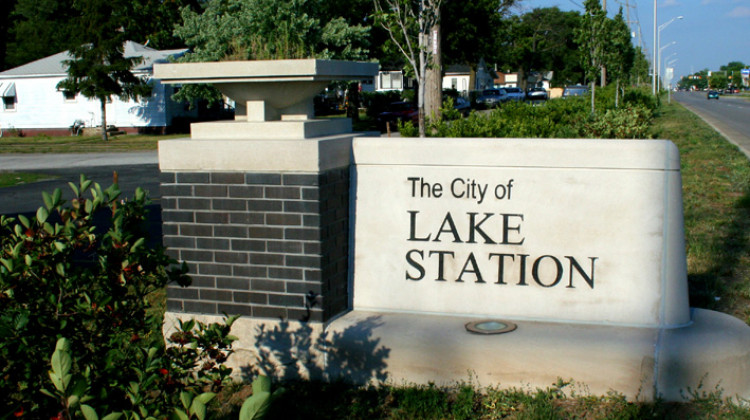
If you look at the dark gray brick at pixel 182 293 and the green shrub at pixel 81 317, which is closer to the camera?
the green shrub at pixel 81 317

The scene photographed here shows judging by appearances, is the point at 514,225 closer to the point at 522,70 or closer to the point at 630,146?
the point at 630,146

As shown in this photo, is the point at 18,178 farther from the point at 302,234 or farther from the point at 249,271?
the point at 302,234

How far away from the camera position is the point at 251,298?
4648 mm

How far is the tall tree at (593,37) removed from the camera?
2489 centimetres

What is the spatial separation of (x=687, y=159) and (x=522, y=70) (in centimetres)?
7747

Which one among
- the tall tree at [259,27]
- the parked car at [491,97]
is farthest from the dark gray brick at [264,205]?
the parked car at [491,97]

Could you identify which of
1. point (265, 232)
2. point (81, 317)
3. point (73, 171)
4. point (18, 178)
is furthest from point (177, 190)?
point (73, 171)

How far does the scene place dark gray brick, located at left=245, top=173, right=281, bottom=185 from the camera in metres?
4.50

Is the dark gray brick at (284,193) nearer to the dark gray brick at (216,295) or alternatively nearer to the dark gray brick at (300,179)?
the dark gray brick at (300,179)

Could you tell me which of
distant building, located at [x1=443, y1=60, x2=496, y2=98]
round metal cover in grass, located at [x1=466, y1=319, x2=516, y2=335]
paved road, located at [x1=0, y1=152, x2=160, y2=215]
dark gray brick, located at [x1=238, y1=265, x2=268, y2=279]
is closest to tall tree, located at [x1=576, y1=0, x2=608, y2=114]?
paved road, located at [x1=0, y1=152, x2=160, y2=215]

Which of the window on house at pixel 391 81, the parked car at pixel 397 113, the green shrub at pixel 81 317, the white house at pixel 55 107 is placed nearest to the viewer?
the green shrub at pixel 81 317

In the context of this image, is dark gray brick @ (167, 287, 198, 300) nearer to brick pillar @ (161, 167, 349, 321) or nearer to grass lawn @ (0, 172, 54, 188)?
brick pillar @ (161, 167, 349, 321)

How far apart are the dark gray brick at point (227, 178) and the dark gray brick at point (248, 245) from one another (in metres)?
0.38

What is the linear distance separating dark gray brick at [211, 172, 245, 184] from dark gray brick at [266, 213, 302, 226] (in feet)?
0.97
